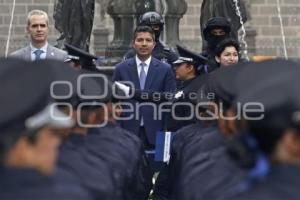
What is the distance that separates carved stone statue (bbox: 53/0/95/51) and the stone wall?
45.2 ft

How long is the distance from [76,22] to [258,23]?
15195 mm

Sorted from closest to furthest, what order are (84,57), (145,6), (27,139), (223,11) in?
(27,139) < (84,57) < (223,11) < (145,6)

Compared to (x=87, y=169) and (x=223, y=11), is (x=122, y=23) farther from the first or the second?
(x=87, y=169)

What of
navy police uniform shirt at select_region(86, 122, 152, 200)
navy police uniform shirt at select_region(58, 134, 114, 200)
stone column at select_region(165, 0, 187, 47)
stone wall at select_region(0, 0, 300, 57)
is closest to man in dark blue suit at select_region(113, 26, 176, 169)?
navy police uniform shirt at select_region(86, 122, 152, 200)

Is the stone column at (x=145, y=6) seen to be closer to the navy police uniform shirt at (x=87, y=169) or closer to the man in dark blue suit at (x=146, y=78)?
the man in dark blue suit at (x=146, y=78)

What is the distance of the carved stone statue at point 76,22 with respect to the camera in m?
15.8

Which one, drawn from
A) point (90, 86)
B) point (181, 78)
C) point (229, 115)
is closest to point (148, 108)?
point (181, 78)

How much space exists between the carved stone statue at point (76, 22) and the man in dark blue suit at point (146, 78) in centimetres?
493

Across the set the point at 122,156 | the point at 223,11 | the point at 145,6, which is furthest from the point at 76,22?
the point at 122,156

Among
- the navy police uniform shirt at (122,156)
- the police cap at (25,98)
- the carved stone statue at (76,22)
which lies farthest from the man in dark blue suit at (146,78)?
the police cap at (25,98)

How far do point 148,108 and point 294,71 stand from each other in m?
5.68

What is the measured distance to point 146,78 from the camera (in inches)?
420

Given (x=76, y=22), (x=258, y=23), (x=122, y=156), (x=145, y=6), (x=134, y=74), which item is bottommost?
(x=258, y=23)

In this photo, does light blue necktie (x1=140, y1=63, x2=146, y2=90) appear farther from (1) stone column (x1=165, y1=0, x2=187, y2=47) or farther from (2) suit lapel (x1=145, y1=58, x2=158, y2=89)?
(1) stone column (x1=165, y1=0, x2=187, y2=47)
